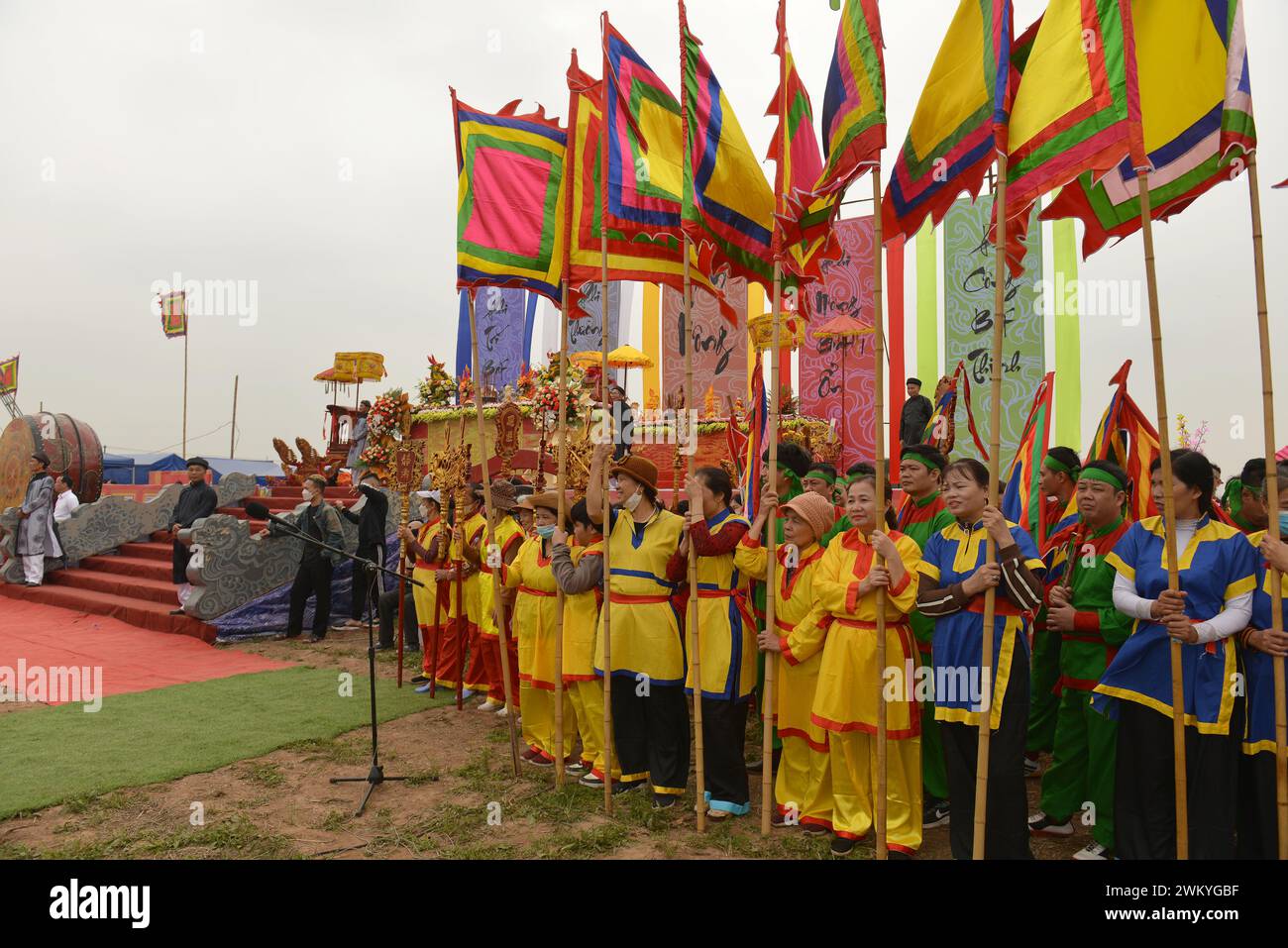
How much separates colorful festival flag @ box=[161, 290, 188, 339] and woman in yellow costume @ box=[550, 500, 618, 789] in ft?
76.9

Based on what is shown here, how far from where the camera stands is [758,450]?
4504 mm

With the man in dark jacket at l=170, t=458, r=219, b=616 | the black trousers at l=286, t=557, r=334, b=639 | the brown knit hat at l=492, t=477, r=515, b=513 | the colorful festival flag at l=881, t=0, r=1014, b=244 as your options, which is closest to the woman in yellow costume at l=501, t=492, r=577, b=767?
the brown knit hat at l=492, t=477, r=515, b=513

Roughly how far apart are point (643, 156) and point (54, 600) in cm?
1240

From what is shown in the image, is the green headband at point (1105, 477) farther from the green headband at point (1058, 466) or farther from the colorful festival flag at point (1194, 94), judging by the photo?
the colorful festival flag at point (1194, 94)

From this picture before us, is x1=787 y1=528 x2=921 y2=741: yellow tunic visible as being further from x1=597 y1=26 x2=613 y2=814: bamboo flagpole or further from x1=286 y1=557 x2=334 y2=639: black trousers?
x1=286 y1=557 x2=334 y2=639: black trousers

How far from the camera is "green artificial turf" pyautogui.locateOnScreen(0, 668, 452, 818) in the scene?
16.2 feet

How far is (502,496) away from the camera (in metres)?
6.75

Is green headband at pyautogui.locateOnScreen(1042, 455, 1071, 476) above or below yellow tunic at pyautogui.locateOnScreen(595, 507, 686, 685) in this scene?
above

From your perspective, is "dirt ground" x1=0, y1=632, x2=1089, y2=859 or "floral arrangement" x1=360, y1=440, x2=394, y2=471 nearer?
"dirt ground" x1=0, y1=632, x2=1089, y2=859

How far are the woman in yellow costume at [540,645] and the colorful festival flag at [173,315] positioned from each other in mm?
22764

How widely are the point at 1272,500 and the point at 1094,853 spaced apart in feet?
6.11

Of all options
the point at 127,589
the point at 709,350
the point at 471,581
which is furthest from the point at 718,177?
the point at 709,350

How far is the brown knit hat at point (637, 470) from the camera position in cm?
461
